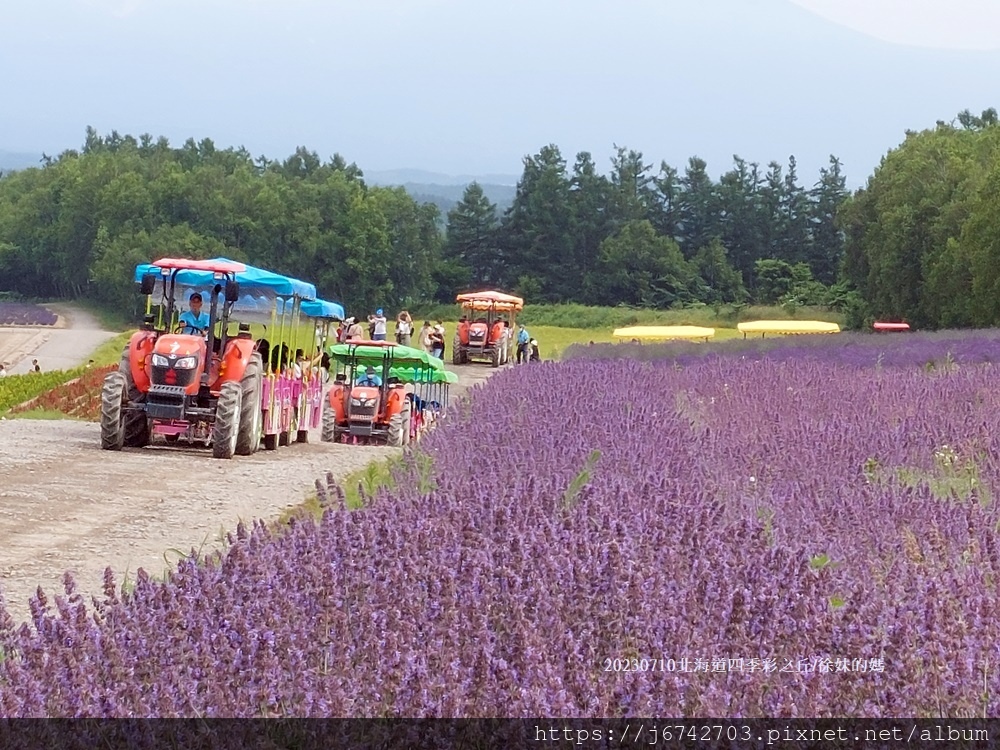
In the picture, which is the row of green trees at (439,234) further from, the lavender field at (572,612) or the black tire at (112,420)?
the lavender field at (572,612)

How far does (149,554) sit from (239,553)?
3855 millimetres

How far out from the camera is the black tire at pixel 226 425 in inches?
622

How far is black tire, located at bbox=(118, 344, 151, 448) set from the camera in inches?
651

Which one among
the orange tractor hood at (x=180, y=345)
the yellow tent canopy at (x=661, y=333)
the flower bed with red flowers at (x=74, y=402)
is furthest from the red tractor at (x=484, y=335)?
the orange tractor hood at (x=180, y=345)

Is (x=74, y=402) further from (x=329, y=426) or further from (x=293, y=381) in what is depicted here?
(x=293, y=381)

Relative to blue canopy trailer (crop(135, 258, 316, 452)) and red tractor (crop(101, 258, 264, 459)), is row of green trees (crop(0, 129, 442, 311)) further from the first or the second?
red tractor (crop(101, 258, 264, 459))

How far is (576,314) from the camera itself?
99.1 m

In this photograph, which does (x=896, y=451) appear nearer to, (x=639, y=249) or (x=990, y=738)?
(x=990, y=738)

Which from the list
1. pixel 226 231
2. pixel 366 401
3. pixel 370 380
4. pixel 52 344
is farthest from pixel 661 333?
pixel 226 231

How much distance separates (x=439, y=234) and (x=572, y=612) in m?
115

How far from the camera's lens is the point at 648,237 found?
404 feet

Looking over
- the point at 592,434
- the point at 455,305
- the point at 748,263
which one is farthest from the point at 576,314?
the point at 592,434

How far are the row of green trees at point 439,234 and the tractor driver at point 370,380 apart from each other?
266 ft

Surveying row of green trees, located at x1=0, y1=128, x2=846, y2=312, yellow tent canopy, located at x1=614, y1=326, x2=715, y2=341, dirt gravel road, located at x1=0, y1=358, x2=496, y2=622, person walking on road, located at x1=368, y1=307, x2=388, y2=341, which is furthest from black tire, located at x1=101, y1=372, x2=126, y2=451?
row of green trees, located at x1=0, y1=128, x2=846, y2=312
